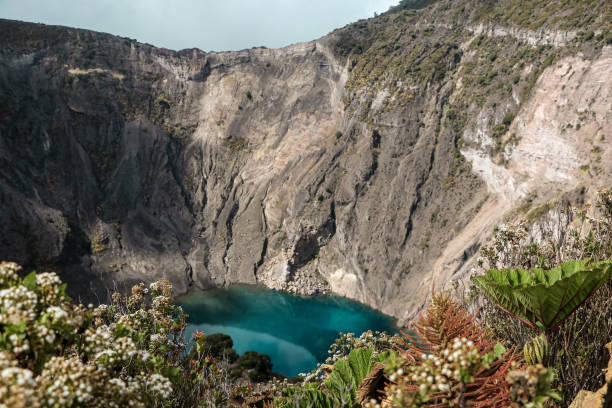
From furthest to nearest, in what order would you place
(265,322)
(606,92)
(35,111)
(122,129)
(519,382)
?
(122,129), (35,111), (265,322), (606,92), (519,382)

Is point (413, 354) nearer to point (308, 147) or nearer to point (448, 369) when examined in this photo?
point (448, 369)

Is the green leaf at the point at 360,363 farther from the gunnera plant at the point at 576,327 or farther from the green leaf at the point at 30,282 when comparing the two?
the green leaf at the point at 30,282

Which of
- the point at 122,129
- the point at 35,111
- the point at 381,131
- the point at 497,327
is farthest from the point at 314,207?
the point at 497,327

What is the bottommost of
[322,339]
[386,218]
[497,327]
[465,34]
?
[322,339]

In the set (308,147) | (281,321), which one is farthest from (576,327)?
(308,147)

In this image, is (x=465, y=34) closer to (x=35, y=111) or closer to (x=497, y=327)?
(x=497, y=327)

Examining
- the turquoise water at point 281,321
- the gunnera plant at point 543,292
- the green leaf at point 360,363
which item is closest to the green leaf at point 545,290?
the gunnera plant at point 543,292
